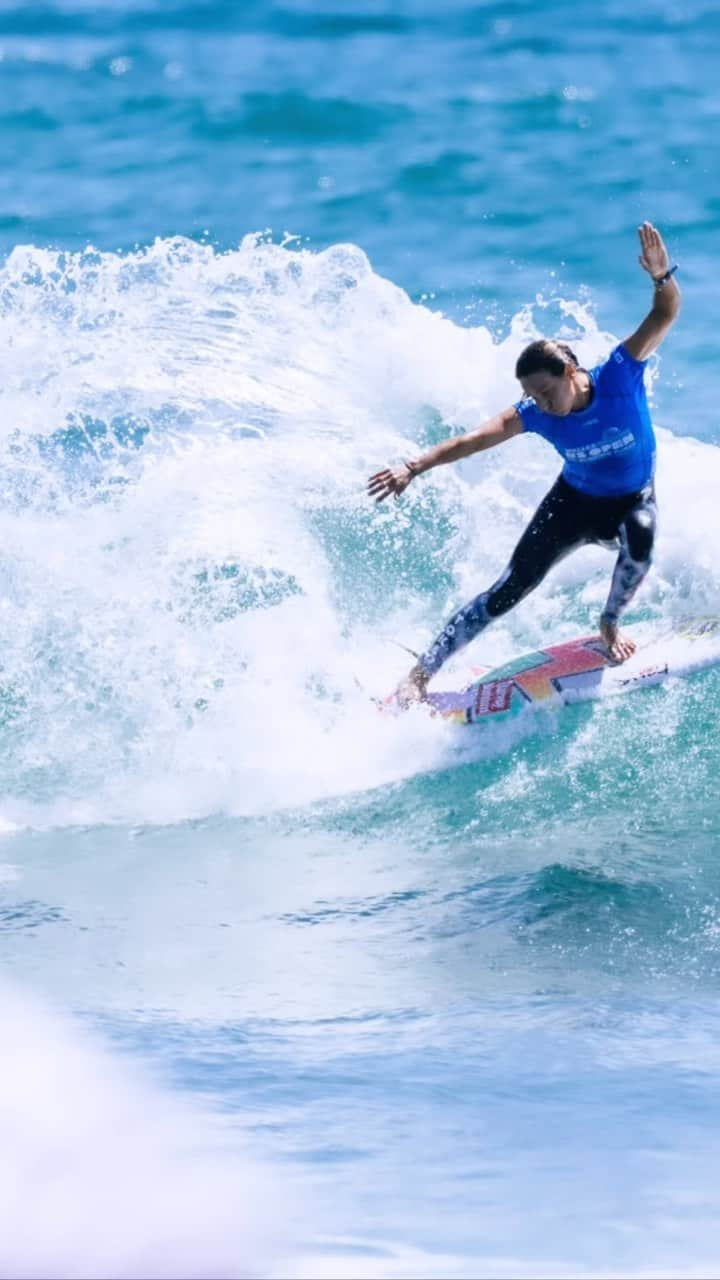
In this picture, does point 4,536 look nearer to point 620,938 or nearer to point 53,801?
point 53,801

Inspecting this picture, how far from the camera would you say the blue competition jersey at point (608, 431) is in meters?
6.52

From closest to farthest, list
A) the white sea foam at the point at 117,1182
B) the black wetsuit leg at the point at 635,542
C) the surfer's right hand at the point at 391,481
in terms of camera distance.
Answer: the white sea foam at the point at 117,1182
the surfer's right hand at the point at 391,481
the black wetsuit leg at the point at 635,542

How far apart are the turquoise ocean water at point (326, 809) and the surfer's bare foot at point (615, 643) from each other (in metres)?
0.29

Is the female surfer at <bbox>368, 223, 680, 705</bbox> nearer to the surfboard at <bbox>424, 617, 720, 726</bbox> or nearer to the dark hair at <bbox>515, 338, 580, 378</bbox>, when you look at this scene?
the dark hair at <bbox>515, 338, 580, 378</bbox>

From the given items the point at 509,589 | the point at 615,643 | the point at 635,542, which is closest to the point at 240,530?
the point at 509,589

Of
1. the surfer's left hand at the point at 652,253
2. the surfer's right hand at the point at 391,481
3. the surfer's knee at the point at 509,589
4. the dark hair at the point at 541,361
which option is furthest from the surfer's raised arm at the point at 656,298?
the surfer's knee at the point at 509,589

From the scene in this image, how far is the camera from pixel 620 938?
576 cm

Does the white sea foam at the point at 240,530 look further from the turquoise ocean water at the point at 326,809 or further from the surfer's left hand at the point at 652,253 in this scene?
the surfer's left hand at the point at 652,253

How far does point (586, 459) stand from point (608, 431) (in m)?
0.18

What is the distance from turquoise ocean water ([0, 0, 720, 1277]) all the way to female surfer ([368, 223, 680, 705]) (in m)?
0.65

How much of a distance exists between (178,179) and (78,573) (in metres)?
10.4

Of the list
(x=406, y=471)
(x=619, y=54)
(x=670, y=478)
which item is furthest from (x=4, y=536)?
(x=619, y=54)

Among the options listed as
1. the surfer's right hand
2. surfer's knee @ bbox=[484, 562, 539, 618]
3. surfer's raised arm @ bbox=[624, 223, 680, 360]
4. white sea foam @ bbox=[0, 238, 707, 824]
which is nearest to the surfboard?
white sea foam @ bbox=[0, 238, 707, 824]

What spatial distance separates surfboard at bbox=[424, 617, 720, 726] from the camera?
752 cm
